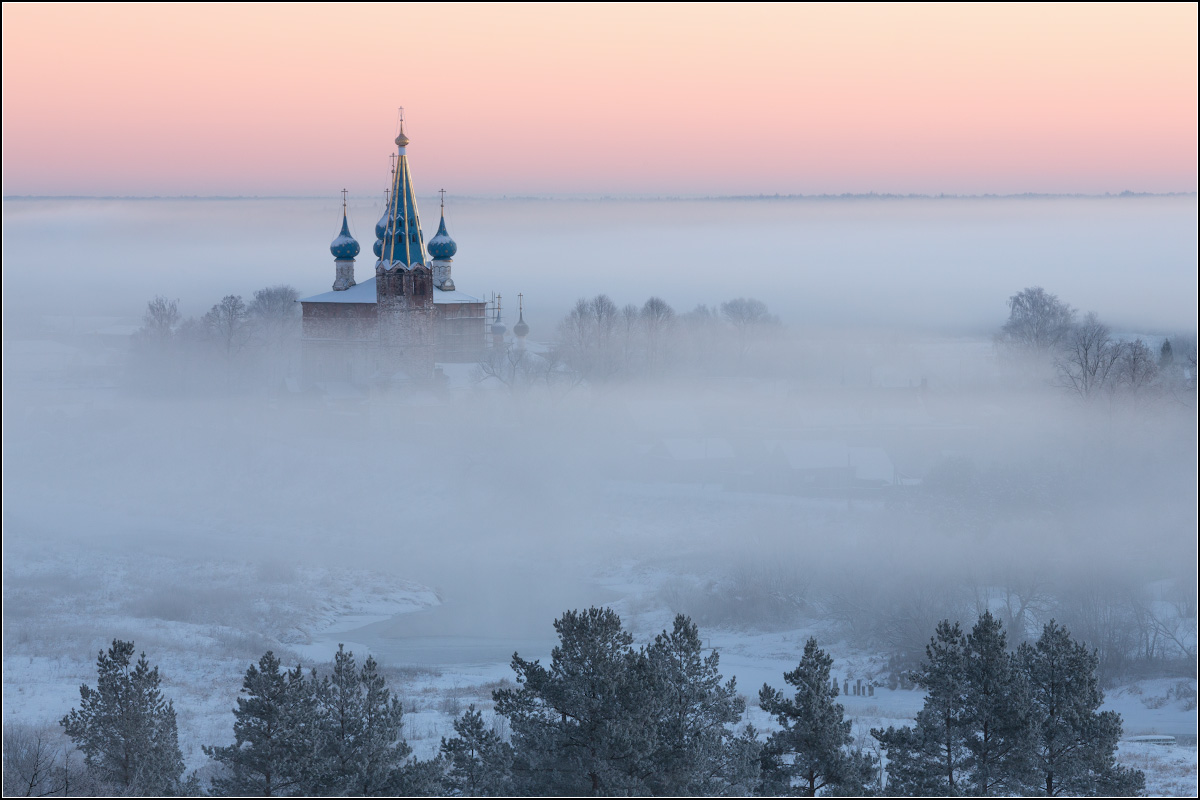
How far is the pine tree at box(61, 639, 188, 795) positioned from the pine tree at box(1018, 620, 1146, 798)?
10807mm

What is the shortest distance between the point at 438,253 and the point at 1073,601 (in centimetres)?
3940

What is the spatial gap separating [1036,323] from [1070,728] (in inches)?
2221

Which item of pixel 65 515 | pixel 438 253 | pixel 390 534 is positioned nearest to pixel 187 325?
pixel 438 253

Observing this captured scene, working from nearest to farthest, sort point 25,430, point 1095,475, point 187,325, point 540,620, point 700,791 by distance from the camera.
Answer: point 700,791
point 540,620
point 1095,475
point 25,430
point 187,325

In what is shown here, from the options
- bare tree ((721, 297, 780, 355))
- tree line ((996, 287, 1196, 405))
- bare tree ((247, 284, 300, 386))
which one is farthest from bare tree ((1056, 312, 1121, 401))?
bare tree ((247, 284, 300, 386))

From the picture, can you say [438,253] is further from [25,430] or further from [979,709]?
[979,709]

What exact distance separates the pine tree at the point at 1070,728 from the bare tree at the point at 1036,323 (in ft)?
171

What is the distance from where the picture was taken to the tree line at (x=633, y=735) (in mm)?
14727

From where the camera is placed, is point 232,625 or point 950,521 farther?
point 950,521

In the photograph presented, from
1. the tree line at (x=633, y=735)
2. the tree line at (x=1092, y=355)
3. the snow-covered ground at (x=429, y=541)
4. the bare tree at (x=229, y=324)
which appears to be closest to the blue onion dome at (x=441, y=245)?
the snow-covered ground at (x=429, y=541)

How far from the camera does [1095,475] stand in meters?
43.1

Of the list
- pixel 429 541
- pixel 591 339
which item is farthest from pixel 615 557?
pixel 591 339

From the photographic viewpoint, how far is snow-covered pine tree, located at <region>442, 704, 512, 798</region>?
14.9 meters

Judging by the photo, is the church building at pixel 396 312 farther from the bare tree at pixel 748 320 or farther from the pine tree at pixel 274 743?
the pine tree at pixel 274 743
